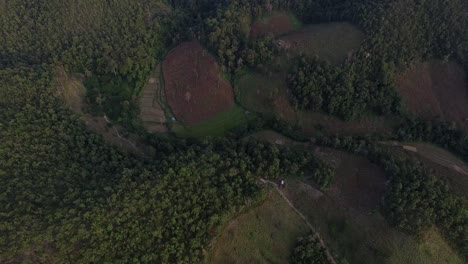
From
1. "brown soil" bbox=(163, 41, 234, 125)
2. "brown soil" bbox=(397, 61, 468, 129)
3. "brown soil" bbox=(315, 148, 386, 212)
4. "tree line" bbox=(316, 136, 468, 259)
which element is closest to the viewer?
"tree line" bbox=(316, 136, 468, 259)

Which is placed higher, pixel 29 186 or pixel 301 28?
pixel 301 28

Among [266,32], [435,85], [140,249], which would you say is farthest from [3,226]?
[435,85]

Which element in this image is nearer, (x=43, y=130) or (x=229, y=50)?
(x=43, y=130)

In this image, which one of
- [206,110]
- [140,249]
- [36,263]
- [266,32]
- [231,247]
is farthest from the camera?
[266,32]

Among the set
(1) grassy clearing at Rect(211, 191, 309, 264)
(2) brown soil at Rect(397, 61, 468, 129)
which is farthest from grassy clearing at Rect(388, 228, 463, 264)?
(2) brown soil at Rect(397, 61, 468, 129)

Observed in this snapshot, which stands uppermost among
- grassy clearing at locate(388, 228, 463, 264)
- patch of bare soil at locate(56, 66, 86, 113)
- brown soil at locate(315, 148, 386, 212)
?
patch of bare soil at locate(56, 66, 86, 113)

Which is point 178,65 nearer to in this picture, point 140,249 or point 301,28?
point 301,28

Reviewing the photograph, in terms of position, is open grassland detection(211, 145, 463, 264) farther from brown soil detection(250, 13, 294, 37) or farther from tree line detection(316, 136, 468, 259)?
brown soil detection(250, 13, 294, 37)

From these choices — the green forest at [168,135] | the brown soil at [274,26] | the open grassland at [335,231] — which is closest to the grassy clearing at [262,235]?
the open grassland at [335,231]
